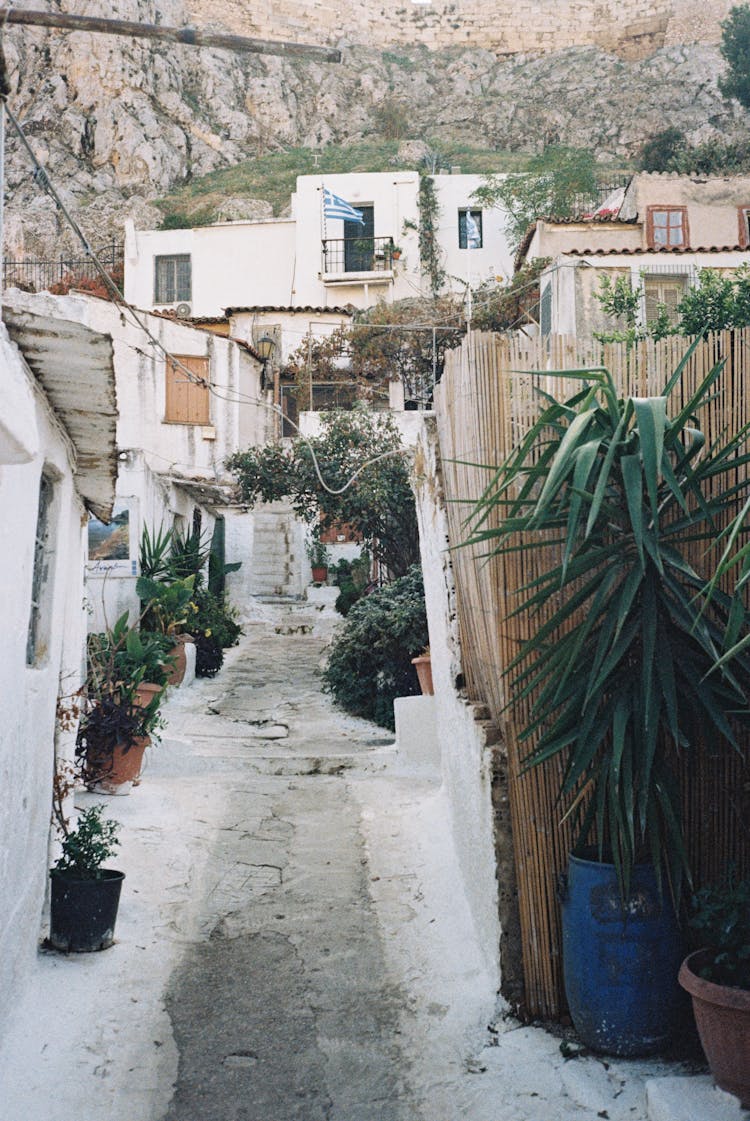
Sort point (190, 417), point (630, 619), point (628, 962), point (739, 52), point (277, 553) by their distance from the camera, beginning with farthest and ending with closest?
point (739, 52)
point (277, 553)
point (190, 417)
point (630, 619)
point (628, 962)

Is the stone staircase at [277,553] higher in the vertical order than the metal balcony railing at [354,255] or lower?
lower

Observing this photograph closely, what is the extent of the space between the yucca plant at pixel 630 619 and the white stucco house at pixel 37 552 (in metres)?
2.00

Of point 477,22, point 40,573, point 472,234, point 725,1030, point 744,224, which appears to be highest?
point 477,22

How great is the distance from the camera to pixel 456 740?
680 centimetres

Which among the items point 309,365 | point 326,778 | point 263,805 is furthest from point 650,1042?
point 309,365

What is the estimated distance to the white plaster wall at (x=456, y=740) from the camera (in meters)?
5.38

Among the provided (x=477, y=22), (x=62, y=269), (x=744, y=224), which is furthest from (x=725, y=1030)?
(x=477, y=22)

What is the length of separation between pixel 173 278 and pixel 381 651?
20.3 m

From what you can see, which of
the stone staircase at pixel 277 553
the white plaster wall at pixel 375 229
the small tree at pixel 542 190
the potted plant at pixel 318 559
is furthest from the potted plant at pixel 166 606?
the small tree at pixel 542 190

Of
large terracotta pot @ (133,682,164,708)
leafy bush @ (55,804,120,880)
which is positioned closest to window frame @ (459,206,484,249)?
large terracotta pot @ (133,682,164,708)

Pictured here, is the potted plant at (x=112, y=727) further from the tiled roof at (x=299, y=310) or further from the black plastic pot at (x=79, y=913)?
the tiled roof at (x=299, y=310)

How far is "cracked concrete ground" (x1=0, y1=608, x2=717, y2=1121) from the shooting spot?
452 cm

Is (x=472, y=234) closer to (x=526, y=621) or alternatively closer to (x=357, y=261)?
(x=357, y=261)

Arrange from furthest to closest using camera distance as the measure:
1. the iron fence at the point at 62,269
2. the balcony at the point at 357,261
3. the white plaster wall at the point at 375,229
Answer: the white plaster wall at the point at 375,229, the balcony at the point at 357,261, the iron fence at the point at 62,269
